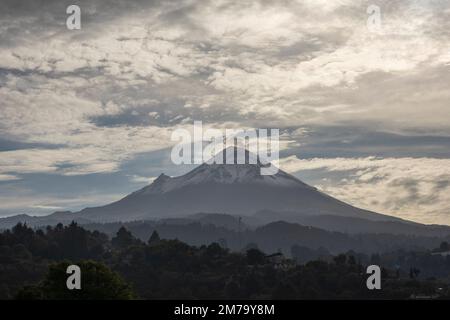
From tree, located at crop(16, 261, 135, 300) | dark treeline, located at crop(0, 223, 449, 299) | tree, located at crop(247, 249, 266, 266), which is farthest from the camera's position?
tree, located at crop(247, 249, 266, 266)

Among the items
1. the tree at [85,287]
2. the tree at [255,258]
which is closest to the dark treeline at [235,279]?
the tree at [255,258]

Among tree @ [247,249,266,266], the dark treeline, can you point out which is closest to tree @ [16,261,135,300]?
the dark treeline

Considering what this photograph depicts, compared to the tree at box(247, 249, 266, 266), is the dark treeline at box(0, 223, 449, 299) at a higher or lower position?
lower

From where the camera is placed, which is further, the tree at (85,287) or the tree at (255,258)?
the tree at (255,258)

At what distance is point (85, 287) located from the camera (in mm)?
87188

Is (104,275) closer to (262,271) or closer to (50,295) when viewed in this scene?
(50,295)

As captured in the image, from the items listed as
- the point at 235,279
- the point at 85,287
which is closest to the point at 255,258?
the point at 235,279

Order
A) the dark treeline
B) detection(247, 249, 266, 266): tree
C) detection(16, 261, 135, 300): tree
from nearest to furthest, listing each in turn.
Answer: detection(16, 261, 135, 300): tree → the dark treeline → detection(247, 249, 266, 266): tree

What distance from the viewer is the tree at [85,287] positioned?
84500 mm

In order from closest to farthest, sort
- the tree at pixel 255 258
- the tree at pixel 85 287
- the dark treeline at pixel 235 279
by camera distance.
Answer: the tree at pixel 85 287 → the dark treeline at pixel 235 279 → the tree at pixel 255 258

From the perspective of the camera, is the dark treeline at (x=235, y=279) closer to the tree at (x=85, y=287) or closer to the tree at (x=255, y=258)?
the tree at (x=255, y=258)

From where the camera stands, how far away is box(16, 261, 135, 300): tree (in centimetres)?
8450

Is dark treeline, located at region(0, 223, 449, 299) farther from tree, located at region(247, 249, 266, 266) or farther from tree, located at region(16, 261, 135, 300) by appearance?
tree, located at region(16, 261, 135, 300)
